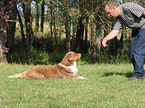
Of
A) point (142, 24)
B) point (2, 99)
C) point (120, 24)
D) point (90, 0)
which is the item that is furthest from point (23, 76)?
point (90, 0)

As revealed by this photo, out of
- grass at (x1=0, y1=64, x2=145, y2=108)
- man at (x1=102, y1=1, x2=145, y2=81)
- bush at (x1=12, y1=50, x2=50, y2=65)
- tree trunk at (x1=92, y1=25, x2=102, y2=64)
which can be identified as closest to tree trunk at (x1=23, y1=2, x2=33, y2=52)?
bush at (x1=12, y1=50, x2=50, y2=65)

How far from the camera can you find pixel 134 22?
556 centimetres

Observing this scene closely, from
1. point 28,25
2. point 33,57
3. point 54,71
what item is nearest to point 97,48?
point 33,57

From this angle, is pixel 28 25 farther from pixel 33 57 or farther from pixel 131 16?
pixel 131 16

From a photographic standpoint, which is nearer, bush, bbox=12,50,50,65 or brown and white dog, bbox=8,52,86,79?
brown and white dog, bbox=8,52,86,79

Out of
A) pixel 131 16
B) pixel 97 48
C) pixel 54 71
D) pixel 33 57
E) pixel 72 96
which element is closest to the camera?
pixel 72 96

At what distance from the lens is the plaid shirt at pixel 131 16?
5.33 metres

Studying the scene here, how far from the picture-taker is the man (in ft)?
17.6

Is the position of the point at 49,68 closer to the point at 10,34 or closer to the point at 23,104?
the point at 23,104

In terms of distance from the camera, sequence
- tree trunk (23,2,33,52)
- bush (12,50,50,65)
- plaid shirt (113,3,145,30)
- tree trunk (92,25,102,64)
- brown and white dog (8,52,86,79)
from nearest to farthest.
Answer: plaid shirt (113,3,145,30), brown and white dog (8,52,86,79), tree trunk (92,25,102,64), bush (12,50,50,65), tree trunk (23,2,33,52)

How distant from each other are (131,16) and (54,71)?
113 inches

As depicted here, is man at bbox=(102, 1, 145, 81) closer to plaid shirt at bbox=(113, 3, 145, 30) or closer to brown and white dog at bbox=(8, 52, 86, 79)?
plaid shirt at bbox=(113, 3, 145, 30)

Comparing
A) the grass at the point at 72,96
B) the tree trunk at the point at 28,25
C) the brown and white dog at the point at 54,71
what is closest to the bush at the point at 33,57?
the tree trunk at the point at 28,25

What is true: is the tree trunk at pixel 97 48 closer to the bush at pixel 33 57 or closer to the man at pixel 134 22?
the bush at pixel 33 57
